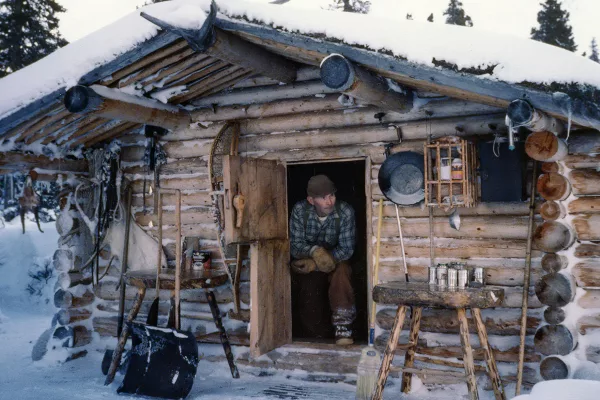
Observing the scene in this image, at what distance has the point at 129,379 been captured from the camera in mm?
5613

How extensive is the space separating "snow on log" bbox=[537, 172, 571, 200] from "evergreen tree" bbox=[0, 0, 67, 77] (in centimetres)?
1514

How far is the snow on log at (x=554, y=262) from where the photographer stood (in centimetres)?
468

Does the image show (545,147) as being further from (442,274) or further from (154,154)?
(154,154)

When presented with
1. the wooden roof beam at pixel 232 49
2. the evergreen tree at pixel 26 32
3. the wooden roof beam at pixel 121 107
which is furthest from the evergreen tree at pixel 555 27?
the wooden roof beam at pixel 121 107

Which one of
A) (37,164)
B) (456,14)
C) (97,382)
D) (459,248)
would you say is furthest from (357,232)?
(456,14)

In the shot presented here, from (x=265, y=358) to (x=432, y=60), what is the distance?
358 centimetres

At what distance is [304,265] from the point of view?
22.1ft

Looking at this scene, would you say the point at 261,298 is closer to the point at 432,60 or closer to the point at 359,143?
the point at 359,143

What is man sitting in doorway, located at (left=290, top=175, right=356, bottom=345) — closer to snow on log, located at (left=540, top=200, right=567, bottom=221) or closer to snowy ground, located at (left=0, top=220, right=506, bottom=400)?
snowy ground, located at (left=0, top=220, right=506, bottom=400)

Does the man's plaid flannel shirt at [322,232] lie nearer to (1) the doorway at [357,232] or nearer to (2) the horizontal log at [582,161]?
(1) the doorway at [357,232]

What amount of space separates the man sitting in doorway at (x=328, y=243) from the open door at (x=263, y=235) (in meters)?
0.54

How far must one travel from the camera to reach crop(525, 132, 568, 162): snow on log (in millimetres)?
4461

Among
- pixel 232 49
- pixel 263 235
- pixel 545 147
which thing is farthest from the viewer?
pixel 263 235

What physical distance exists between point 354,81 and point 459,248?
6.53 ft
